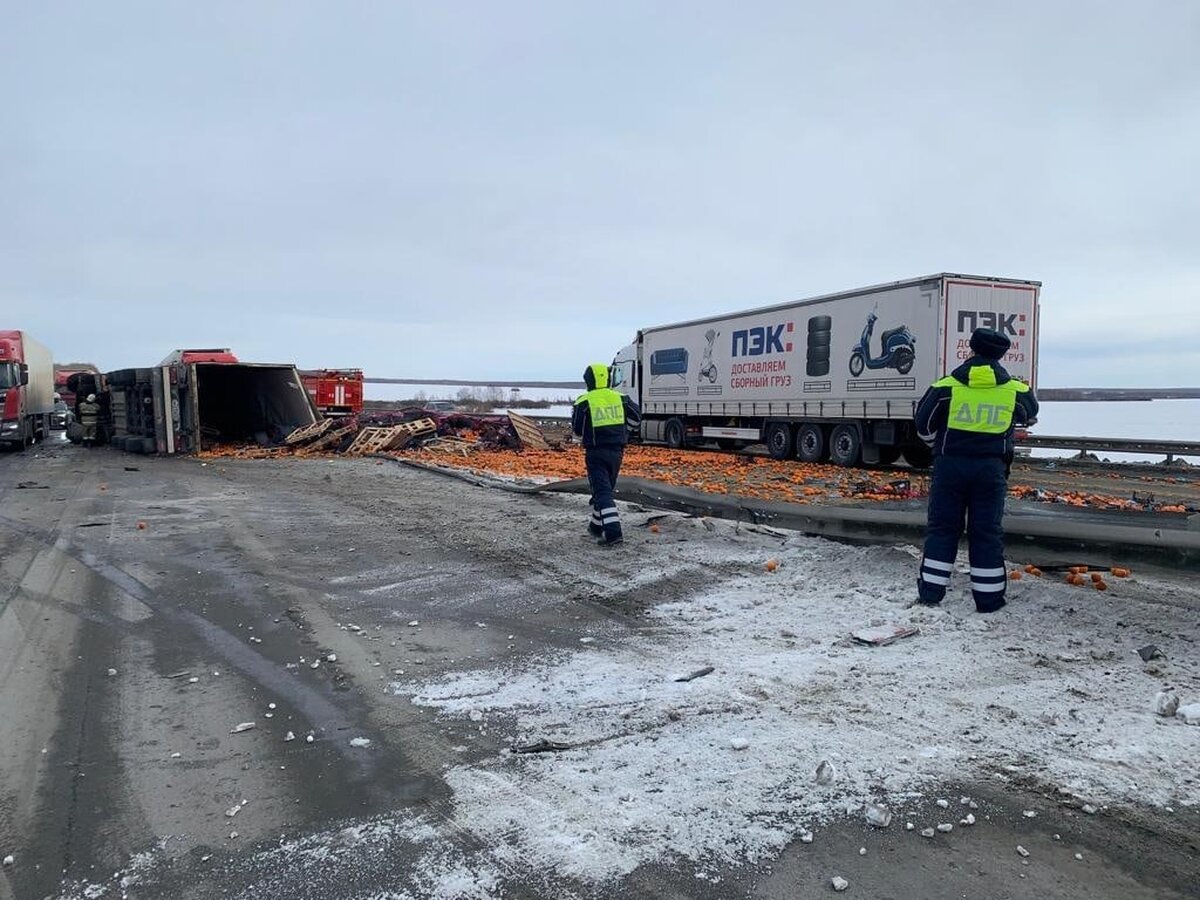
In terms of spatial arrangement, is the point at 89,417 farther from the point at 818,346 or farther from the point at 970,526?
the point at 970,526

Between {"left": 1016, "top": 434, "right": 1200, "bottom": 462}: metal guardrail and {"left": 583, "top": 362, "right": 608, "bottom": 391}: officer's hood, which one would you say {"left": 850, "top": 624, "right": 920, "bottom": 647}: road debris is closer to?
{"left": 583, "top": 362, "right": 608, "bottom": 391}: officer's hood

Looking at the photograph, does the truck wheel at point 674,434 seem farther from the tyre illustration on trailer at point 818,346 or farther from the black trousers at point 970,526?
the black trousers at point 970,526

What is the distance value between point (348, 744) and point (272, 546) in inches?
221

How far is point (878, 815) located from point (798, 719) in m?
0.92

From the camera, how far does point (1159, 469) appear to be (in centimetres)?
1770

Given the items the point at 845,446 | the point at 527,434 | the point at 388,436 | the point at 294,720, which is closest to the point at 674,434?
the point at 527,434

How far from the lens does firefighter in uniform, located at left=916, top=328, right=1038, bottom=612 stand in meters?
5.96

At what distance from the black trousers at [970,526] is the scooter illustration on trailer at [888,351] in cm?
1135

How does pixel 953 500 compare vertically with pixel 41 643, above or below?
above

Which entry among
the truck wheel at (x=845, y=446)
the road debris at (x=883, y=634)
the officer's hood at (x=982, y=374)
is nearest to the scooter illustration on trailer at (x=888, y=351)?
the truck wheel at (x=845, y=446)

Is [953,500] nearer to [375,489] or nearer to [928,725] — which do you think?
[928,725]

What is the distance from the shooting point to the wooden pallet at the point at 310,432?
76.2ft

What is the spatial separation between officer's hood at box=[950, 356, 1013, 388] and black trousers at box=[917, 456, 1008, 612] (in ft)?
1.78

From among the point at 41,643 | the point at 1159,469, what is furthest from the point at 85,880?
the point at 1159,469
